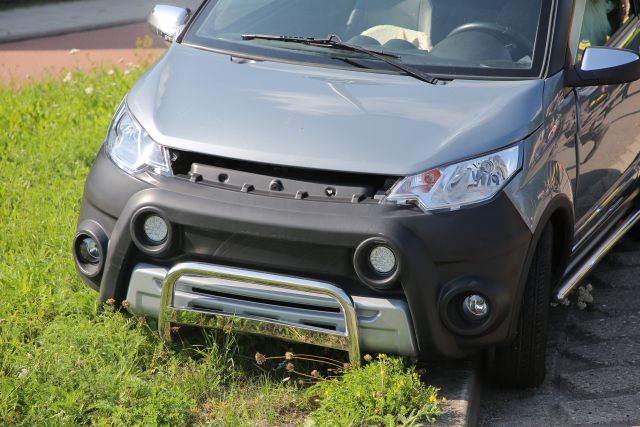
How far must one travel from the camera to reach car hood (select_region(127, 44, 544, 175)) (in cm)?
225

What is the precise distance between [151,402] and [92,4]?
13.4 meters

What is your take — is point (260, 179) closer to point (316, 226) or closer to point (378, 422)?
point (316, 226)

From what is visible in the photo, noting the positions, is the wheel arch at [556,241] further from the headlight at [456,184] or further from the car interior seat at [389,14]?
the car interior seat at [389,14]

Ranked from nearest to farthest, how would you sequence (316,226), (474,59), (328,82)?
(316,226) → (328,82) → (474,59)

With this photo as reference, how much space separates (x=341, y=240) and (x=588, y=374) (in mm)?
1462

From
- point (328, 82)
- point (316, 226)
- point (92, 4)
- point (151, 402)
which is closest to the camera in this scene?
point (316, 226)

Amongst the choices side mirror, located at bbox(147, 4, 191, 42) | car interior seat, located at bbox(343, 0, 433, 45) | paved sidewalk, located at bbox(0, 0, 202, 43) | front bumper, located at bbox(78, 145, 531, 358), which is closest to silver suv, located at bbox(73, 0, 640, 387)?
front bumper, located at bbox(78, 145, 531, 358)

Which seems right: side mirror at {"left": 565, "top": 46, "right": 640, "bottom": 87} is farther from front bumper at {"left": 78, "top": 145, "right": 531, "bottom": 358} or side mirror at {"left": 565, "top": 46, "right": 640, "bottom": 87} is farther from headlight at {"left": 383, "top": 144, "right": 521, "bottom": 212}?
front bumper at {"left": 78, "top": 145, "right": 531, "bottom": 358}

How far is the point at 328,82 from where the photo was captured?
2.62 meters

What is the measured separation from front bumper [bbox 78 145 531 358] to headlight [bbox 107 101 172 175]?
6 cm

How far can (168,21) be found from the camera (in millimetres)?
3354

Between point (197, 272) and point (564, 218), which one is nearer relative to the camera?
point (197, 272)

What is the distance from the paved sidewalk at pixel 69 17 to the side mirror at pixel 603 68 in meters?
9.26

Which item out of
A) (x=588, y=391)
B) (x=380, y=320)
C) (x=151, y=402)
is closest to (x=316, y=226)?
(x=380, y=320)
